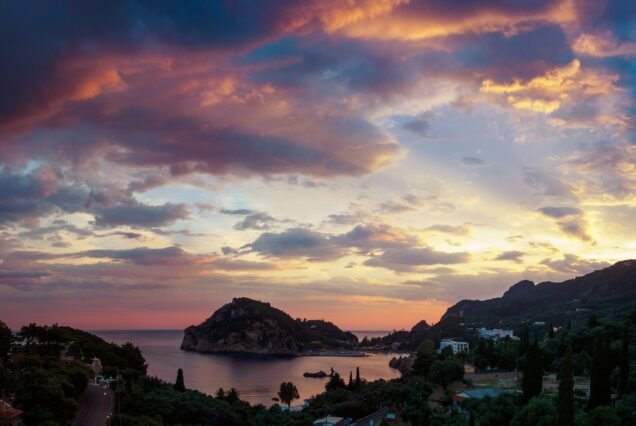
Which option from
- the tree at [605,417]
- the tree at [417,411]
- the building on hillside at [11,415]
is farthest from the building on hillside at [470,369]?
the building on hillside at [11,415]

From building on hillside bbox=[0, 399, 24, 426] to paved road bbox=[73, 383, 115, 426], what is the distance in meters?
5.40

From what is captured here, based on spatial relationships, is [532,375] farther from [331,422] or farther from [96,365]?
[96,365]

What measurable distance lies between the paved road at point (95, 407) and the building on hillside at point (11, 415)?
5403mm

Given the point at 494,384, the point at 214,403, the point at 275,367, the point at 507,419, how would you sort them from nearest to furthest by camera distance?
the point at 507,419 < the point at 214,403 < the point at 494,384 < the point at 275,367

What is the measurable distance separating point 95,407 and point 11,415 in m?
12.0

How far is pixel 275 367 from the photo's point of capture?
543ft

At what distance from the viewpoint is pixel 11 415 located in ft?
95.0

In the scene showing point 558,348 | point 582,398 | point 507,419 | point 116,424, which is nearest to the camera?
point 116,424

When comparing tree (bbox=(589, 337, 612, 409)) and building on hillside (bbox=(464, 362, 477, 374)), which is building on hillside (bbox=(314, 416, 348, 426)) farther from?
building on hillside (bbox=(464, 362, 477, 374))

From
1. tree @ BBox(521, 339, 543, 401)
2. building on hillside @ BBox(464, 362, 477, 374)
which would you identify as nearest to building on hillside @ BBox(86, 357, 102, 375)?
tree @ BBox(521, 339, 543, 401)

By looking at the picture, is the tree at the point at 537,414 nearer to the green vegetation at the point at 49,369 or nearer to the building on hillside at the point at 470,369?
the green vegetation at the point at 49,369

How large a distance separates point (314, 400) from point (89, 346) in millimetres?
27110

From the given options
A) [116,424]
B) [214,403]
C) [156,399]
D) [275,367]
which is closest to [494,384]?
[214,403]

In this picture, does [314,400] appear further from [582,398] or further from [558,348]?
[582,398]
